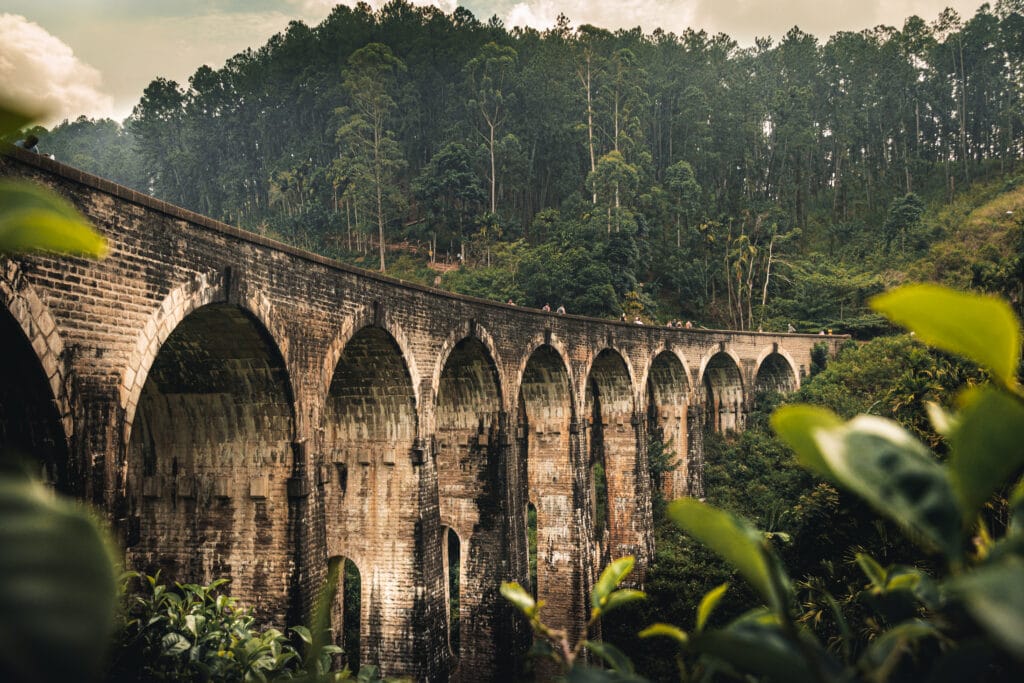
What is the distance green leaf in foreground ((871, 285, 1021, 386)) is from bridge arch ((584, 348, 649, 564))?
18.8 m

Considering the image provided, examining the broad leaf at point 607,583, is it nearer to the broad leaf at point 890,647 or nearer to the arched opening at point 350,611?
the broad leaf at point 890,647

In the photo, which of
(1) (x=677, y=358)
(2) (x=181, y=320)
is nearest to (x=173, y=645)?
(2) (x=181, y=320)

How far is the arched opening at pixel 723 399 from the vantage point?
2716cm

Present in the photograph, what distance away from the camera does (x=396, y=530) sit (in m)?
10.9

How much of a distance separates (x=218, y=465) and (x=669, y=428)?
1718cm

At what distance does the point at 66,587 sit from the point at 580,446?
55.4 feet

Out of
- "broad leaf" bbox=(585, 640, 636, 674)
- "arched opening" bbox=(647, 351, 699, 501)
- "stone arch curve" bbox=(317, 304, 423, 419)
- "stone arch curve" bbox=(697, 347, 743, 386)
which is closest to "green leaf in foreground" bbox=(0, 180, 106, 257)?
"broad leaf" bbox=(585, 640, 636, 674)

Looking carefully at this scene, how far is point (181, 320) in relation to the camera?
6.94 m

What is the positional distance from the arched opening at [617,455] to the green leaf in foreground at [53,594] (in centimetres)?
1915

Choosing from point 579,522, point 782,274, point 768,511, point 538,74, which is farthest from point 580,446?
point 538,74

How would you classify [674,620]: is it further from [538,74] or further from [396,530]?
[538,74]

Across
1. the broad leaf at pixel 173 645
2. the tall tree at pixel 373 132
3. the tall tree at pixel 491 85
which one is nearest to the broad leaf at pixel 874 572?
the broad leaf at pixel 173 645

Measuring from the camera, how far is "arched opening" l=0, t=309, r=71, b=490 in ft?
17.0

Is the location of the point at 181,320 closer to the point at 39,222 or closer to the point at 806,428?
the point at 39,222
